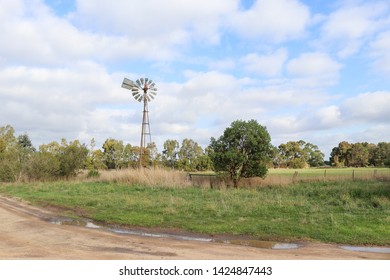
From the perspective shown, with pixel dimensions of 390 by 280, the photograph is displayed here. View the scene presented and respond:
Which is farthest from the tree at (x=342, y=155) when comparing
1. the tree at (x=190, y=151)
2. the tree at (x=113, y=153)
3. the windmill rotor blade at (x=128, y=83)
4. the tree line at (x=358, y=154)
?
the windmill rotor blade at (x=128, y=83)

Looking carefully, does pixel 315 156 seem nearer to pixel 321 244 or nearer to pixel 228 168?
pixel 228 168

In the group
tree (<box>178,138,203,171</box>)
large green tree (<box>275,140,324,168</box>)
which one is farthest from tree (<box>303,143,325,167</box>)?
tree (<box>178,138,203,171</box>)

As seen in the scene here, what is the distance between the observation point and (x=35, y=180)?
38.3 metres

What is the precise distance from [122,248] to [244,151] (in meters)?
18.1

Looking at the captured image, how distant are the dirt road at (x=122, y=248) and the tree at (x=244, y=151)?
15.4m

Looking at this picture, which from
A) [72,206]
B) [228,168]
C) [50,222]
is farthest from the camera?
[228,168]

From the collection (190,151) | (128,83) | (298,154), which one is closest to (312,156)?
(298,154)

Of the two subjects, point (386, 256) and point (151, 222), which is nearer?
point (386, 256)

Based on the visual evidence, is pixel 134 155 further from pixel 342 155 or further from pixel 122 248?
pixel 122 248

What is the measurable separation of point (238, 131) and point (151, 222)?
14.8 metres

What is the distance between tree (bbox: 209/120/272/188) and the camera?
25297 mm

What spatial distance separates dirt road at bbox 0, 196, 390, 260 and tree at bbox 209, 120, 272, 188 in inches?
605

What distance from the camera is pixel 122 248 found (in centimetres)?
845
